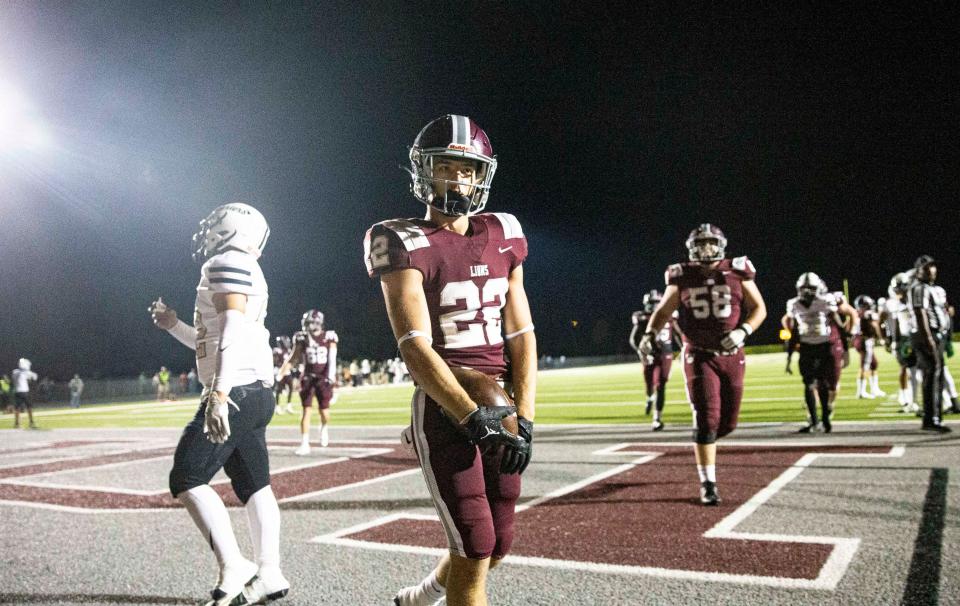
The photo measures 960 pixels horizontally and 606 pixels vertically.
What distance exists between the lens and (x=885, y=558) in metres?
3.83

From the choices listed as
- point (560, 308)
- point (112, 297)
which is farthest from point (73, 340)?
point (560, 308)

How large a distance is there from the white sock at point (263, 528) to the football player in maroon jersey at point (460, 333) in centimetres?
108

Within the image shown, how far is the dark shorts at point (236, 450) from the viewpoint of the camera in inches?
135

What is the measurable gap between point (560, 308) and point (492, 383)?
83292 millimetres

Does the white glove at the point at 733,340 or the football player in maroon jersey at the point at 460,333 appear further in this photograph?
the white glove at the point at 733,340

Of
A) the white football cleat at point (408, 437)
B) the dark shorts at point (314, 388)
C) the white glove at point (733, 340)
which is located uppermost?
the white glove at point (733, 340)

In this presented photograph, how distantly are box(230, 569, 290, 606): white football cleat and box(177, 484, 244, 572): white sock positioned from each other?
154 millimetres

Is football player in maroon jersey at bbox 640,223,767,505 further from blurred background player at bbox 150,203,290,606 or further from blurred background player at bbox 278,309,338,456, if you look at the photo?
blurred background player at bbox 278,309,338,456

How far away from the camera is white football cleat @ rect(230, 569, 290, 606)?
11.5 feet

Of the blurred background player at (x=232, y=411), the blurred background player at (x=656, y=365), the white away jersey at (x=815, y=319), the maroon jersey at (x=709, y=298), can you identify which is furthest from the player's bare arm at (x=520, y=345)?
the white away jersey at (x=815, y=319)

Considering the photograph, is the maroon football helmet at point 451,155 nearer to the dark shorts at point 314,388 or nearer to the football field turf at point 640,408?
the dark shorts at point 314,388

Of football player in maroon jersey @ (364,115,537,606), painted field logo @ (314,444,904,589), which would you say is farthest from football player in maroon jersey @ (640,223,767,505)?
football player in maroon jersey @ (364,115,537,606)

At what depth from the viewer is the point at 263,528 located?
3607 mm

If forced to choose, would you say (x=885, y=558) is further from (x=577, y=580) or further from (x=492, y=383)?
(x=492, y=383)
